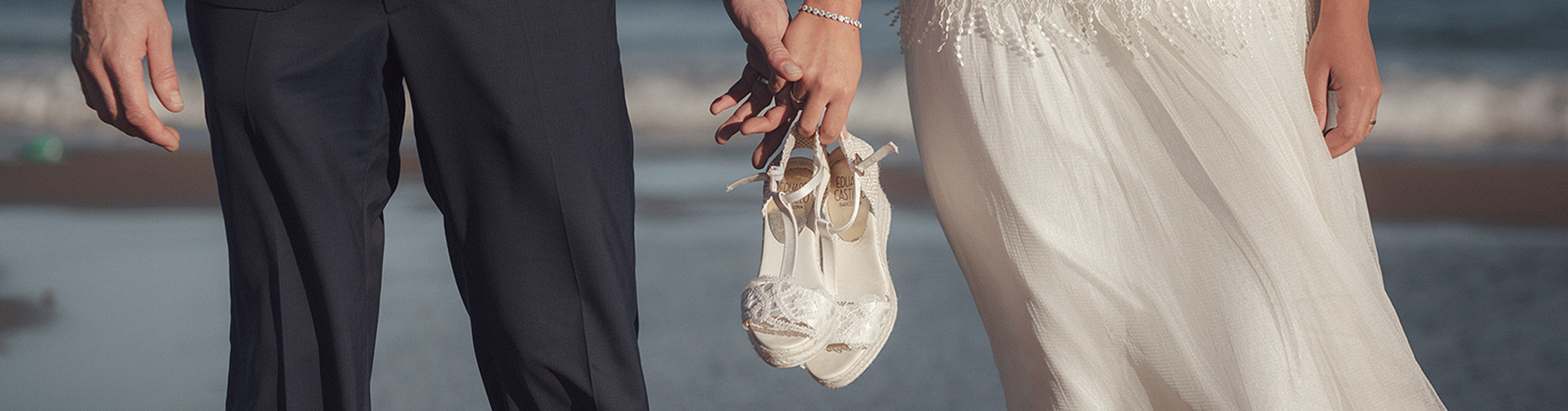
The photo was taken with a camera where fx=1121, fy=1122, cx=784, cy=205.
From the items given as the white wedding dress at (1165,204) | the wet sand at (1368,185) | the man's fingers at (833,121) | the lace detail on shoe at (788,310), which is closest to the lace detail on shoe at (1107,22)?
the white wedding dress at (1165,204)

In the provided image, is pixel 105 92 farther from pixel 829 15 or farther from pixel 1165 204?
pixel 1165 204

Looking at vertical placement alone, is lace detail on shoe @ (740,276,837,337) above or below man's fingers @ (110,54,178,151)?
below

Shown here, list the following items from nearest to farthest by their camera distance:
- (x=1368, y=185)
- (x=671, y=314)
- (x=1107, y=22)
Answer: (x=1107, y=22) → (x=671, y=314) → (x=1368, y=185)

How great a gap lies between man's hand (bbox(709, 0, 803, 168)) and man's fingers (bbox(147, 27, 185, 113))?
0.43 metres

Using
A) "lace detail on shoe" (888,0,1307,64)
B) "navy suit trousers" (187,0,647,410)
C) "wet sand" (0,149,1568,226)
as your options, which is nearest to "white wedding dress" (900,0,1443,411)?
"lace detail on shoe" (888,0,1307,64)

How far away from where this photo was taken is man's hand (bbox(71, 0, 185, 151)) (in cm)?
87

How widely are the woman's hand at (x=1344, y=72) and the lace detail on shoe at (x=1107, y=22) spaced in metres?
0.02

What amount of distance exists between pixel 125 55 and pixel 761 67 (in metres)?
0.53

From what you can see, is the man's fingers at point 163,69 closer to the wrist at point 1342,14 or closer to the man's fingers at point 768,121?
the man's fingers at point 768,121

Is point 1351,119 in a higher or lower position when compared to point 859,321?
higher

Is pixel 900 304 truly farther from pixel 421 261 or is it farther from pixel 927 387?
pixel 421 261

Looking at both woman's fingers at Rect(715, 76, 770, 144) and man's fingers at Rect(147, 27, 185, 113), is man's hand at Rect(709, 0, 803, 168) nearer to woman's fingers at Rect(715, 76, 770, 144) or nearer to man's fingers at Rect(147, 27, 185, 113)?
woman's fingers at Rect(715, 76, 770, 144)

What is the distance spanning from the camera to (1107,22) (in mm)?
968

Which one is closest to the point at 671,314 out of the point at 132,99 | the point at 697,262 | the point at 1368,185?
the point at 697,262
